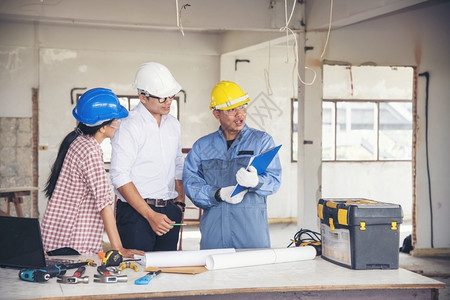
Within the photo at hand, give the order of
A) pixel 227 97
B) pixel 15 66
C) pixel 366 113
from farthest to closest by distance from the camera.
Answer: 1. pixel 366 113
2. pixel 15 66
3. pixel 227 97

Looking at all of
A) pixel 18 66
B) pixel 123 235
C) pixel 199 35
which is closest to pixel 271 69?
pixel 199 35

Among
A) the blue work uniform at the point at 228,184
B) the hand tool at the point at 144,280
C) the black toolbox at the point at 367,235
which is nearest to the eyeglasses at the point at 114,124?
the blue work uniform at the point at 228,184

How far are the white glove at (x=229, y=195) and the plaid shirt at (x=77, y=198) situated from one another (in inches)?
26.7

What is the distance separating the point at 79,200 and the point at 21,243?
14.5 inches

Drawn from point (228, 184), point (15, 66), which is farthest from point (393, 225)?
point (15, 66)

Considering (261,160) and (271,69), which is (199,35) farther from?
(261,160)

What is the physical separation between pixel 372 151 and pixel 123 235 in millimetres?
7431

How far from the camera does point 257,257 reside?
3.06 meters

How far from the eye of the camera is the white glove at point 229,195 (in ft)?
11.4

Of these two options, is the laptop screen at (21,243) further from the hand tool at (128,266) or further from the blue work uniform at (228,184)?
the blue work uniform at (228,184)

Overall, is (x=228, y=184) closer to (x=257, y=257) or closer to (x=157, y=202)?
(x=157, y=202)

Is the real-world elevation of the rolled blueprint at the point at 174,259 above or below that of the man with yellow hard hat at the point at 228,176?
below

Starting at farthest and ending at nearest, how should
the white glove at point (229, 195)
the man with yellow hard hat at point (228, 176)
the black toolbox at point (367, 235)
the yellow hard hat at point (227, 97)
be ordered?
1. the yellow hard hat at point (227, 97)
2. the man with yellow hard hat at point (228, 176)
3. the white glove at point (229, 195)
4. the black toolbox at point (367, 235)

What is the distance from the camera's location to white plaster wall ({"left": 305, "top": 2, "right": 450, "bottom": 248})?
6.86m
